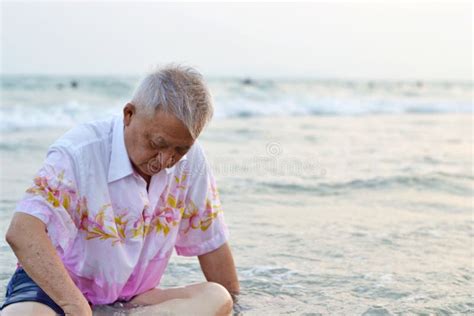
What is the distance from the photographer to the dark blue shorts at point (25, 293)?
249 cm

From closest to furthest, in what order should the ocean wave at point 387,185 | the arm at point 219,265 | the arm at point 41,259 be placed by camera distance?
the arm at point 41,259 → the arm at point 219,265 → the ocean wave at point 387,185

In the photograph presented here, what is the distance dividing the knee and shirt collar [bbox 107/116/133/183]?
0.70 meters

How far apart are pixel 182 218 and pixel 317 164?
5.54m

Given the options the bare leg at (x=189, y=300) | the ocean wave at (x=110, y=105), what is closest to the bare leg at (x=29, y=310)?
the bare leg at (x=189, y=300)

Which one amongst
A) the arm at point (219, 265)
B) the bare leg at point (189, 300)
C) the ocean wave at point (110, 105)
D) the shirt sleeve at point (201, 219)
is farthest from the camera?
the ocean wave at point (110, 105)

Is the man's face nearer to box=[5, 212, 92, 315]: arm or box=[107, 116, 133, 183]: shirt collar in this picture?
box=[107, 116, 133, 183]: shirt collar

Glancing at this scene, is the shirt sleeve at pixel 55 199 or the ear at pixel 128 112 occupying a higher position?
the ear at pixel 128 112

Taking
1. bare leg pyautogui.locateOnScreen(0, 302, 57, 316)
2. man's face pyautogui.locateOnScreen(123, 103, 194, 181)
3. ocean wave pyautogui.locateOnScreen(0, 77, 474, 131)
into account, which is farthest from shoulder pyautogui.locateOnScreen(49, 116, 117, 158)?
ocean wave pyautogui.locateOnScreen(0, 77, 474, 131)

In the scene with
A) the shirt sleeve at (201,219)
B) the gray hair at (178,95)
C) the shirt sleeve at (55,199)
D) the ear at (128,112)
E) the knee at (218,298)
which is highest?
the gray hair at (178,95)

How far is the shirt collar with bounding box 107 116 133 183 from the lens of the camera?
8.18ft

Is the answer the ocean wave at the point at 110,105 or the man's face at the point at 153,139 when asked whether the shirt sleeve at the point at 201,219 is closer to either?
the man's face at the point at 153,139

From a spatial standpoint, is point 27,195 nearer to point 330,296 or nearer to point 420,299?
point 330,296

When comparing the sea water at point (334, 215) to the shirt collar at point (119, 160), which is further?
the sea water at point (334, 215)

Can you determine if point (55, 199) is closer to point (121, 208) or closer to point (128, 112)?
point (121, 208)
